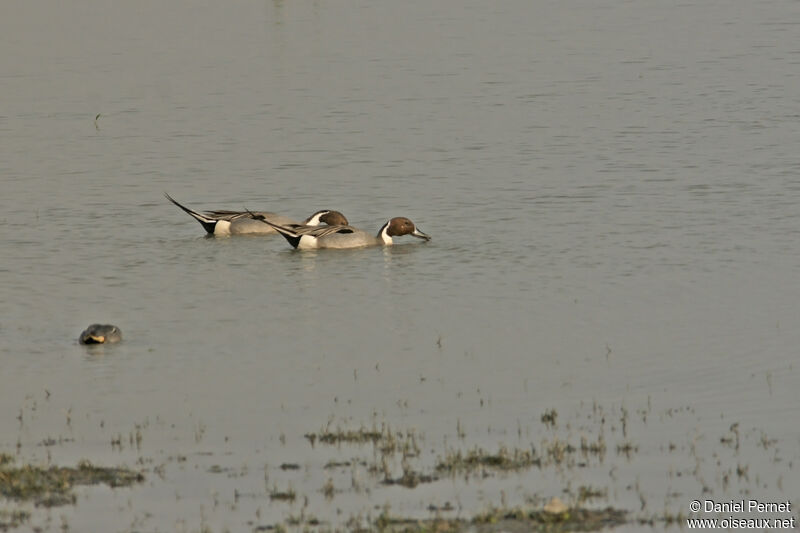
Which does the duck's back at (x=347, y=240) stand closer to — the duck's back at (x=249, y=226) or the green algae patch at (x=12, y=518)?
the duck's back at (x=249, y=226)

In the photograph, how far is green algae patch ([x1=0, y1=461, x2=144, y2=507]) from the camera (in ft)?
29.3

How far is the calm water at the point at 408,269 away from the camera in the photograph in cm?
984

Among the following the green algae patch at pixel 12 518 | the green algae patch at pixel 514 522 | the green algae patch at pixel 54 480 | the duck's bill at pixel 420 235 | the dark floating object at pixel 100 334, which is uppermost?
the duck's bill at pixel 420 235

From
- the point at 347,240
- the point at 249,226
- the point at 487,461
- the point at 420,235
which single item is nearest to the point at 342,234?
the point at 347,240

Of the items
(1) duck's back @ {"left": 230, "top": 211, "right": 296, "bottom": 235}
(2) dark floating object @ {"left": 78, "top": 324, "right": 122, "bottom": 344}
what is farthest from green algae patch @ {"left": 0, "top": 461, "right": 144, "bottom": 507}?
(1) duck's back @ {"left": 230, "top": 211, "right": 296, "bottom": 235}

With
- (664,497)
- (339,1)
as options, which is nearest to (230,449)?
(664,497)

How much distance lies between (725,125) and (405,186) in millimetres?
6754

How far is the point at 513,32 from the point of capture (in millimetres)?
39281

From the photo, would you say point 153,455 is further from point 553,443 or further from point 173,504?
point 553,443

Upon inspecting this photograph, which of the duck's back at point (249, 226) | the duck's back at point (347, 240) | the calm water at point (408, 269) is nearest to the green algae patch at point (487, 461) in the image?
the calm water at point (408, 269)

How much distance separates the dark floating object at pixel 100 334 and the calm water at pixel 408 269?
0.20 metres

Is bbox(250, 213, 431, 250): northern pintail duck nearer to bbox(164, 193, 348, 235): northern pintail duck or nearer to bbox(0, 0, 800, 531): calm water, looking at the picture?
bbox(0, 0, 800, 531): calm water

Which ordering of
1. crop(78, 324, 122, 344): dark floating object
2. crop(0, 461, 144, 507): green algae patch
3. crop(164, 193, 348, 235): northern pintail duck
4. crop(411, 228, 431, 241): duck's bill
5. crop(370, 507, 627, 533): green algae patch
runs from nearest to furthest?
crop(370, 507, 627, 533): green algae patch → crop(0, 461, 144, 507): green algae patch → crop(78, 324, 122, 344): dark floating object → crop(411, 228, 431, 241): duck's bill → crop(164, 193, 348, 235): northern pintail duck

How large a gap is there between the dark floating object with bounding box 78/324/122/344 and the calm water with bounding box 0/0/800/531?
20cm
